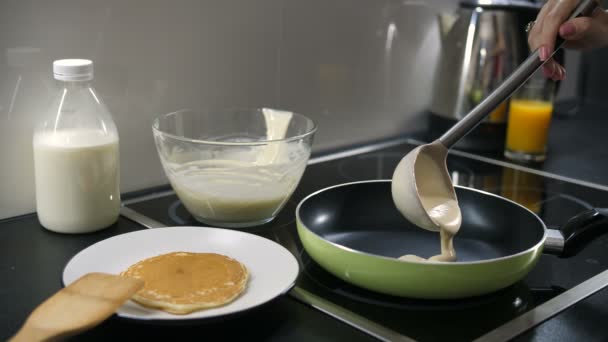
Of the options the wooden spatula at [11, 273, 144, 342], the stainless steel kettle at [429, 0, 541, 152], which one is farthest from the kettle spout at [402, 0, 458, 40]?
the wooden spatula at [11, 273, 144, 342]

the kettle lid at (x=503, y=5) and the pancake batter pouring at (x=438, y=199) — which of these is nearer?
the pancake batter pouring at (x=438, y=199)

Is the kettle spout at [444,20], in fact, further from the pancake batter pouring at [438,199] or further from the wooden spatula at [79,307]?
the wooden spatula at [79,307]

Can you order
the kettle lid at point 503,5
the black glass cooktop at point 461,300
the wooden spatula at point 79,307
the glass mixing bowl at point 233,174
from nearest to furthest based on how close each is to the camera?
1. the wooden spatula at point 79,307
2. the black glass cooktop at point 461,300
3. the glass mixing bowl at point 233,174
4. the kettle lid at point 503,5

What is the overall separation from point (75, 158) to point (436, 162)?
455 mm

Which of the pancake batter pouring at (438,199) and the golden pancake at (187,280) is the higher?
the pancake batter pouring at (438,199)

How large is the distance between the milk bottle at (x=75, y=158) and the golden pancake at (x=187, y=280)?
18 cm

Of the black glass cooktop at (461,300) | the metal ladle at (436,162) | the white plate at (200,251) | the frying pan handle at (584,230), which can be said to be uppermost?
the metal ladle at (436,162)

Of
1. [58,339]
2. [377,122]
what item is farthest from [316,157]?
[58,339]

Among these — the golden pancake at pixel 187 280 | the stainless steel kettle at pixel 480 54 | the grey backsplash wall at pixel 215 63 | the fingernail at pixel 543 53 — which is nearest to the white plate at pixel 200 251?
the golden pancake at pixel 187 280

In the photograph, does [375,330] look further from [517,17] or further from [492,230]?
[517,17]

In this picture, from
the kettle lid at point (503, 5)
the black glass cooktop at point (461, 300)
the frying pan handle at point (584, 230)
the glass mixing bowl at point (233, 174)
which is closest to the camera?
the black glass cooktop at point (461, 300)

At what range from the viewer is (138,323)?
65 centimetres

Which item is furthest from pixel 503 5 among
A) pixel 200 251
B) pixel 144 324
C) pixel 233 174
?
pixel 144 324

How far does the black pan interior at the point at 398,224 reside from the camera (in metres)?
0.95
